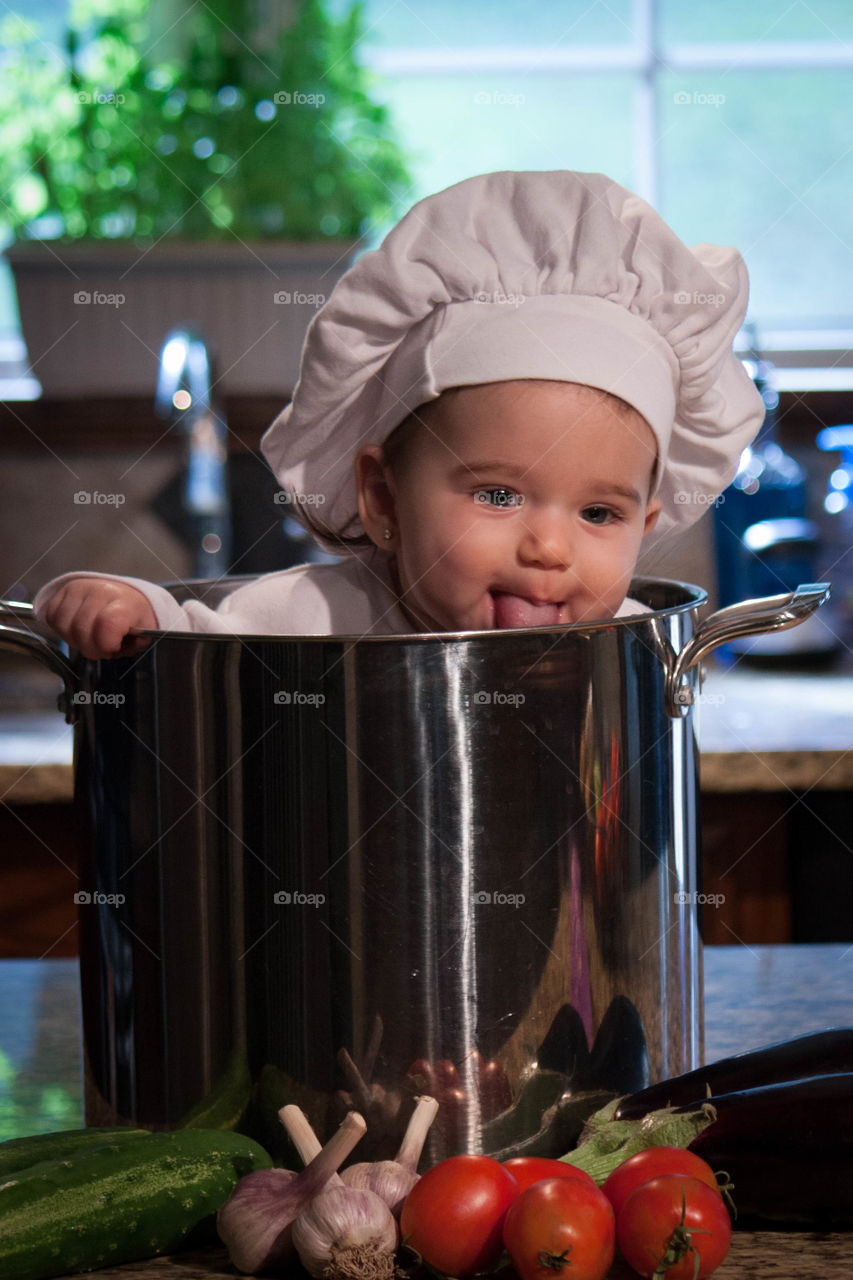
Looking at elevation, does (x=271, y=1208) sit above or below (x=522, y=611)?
below

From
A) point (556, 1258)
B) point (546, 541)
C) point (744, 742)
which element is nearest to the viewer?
point (556, 1258)

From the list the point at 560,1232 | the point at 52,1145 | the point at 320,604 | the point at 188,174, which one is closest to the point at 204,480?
the point at 188,174

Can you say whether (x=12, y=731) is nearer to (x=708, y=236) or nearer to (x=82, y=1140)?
(x=82, y=1140)

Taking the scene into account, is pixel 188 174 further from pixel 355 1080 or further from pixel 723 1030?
pixel 355 1080

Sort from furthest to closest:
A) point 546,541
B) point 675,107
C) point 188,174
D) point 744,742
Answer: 1. point 675,107
2. point 188,174
3. point 744,742
4. point 546,541

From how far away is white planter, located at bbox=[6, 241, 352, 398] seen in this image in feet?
6.25

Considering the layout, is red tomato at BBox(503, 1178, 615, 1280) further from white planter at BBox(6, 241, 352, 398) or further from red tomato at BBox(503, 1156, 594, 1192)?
white planter at BBox(6, 241, 352, 398)

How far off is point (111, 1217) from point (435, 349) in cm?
51

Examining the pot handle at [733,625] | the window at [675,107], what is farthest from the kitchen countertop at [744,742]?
the window at [675,107]

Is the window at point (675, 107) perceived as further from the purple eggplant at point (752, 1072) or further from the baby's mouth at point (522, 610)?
the purple eggplant at point (752, 1072)

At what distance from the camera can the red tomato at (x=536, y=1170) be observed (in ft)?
1.79

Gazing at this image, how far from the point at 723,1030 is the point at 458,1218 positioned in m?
0.39

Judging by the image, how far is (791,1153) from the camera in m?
0.56

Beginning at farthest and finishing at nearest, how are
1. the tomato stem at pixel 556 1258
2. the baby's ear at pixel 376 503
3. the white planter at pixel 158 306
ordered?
the white planter at pixel 158 306 → the baby's ear at pixel 376 503 → the tomato stem at pixel 556 1258
